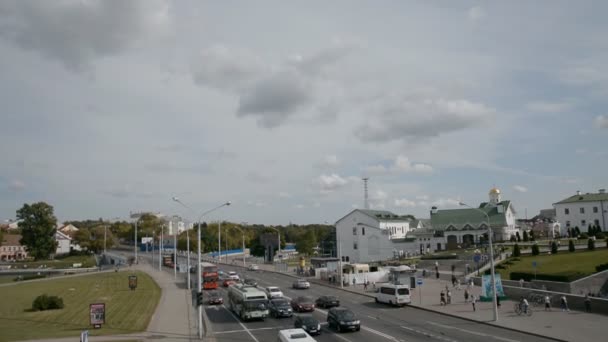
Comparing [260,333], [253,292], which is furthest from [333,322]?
[253,292]

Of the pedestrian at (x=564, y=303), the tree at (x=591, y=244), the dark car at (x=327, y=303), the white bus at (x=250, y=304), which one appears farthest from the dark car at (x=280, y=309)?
the tree at (x=591, y=244)

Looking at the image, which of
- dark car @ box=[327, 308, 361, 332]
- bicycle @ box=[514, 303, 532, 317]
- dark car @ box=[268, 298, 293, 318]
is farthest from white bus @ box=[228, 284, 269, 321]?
bicycle @ box=[514, 303, 532, 317]

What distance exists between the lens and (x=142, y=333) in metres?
31.2

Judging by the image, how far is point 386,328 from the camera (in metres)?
31.7

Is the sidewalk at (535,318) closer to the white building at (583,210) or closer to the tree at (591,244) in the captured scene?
the tree at (591,244)

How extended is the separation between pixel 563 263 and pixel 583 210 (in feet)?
232

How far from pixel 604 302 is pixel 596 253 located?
36358mm

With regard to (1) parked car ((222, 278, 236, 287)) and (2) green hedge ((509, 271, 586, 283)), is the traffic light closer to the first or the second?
(2) green hedge ((509, 271, 586, 283))

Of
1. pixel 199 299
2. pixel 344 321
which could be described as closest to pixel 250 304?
pixel 199 299

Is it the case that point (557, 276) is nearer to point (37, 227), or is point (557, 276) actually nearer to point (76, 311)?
point (76, 311)

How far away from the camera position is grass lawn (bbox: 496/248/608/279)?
52469 millimetres

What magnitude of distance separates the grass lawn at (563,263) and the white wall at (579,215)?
53944 millimetres

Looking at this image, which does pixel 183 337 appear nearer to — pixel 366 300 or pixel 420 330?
pixel 420 330

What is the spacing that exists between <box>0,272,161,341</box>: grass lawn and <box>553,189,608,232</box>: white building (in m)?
103
